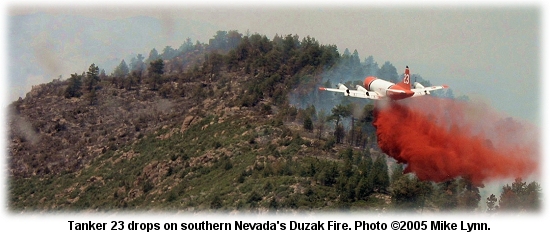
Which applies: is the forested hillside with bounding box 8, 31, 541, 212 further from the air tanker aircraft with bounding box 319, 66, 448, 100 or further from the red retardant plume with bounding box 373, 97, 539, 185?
the air tanker aircraft with bounding box 319, 66, 448, 100

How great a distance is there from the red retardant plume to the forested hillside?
218cm

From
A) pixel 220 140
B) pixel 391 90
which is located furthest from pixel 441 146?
pixel 220 140

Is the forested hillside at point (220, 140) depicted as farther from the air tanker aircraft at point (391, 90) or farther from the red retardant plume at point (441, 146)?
the air tanker aircraft at point (391, 90)

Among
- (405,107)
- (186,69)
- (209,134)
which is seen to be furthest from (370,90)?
(186,69)

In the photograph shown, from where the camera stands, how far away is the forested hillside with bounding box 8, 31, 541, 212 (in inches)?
4082

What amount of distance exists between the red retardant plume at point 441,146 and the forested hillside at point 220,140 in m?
2.18

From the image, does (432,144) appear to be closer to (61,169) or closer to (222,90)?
(222,90)

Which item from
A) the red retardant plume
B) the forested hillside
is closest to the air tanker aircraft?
the red retardant plume

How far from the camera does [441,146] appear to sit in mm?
104312

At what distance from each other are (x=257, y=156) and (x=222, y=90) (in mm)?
35894

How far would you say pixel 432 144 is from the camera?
10388 cm

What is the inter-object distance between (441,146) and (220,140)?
40.1 m

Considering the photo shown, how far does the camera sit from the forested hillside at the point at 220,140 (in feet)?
340

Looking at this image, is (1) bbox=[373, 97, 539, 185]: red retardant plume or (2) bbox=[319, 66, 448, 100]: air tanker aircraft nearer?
(2) bbox=[319, 66, 448, 100]: air tanker aircraft
